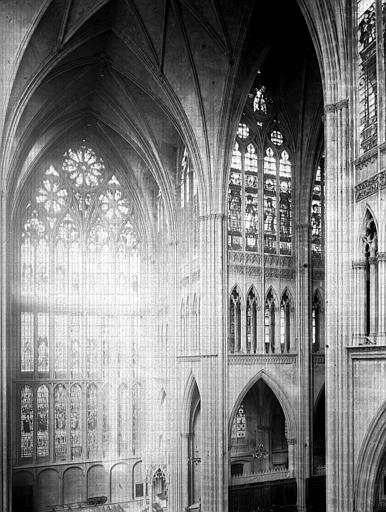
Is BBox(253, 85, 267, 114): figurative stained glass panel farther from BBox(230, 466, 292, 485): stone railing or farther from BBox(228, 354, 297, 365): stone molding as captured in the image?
BBox(230, 466, 292, 485): stone railing

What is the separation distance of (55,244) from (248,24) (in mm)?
18184

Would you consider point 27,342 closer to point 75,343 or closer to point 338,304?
point 75,343

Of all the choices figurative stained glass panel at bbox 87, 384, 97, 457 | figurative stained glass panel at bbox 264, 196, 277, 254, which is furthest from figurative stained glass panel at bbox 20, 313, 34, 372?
figurative stained glass panel at bbox 264, 196, 277, 254

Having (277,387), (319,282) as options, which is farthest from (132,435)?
(319,282)

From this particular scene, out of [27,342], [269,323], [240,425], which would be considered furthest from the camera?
[27,342]

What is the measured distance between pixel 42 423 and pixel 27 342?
4676 mm

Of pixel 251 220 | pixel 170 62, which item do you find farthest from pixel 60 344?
pixel 170 62

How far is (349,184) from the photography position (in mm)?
14742

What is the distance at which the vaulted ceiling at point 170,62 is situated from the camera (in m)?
22.2

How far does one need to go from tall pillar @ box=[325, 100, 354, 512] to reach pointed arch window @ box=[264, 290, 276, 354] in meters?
10.7

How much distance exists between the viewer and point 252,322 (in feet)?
82.8

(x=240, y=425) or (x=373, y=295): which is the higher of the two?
(x=373, y=295)

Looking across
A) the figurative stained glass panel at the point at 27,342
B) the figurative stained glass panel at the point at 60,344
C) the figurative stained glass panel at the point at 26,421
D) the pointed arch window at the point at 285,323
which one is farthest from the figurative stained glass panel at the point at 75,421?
the pointed arch window at the point at 285,323

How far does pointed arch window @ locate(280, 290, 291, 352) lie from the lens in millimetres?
25703
